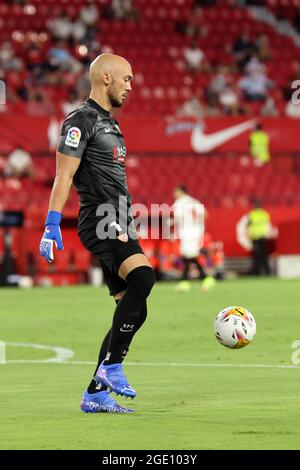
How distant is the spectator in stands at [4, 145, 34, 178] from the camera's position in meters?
27.7

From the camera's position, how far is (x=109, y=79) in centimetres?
795

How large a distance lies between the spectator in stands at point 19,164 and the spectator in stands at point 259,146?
6.56 m

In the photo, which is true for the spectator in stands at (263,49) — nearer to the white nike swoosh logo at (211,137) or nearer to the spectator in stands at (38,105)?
the white nike swoosh logo at (211,137)

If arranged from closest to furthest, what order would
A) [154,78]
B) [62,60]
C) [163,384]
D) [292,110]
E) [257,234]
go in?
[163,384] < [257,234] < [62,60] < [154,78] < [292,110]

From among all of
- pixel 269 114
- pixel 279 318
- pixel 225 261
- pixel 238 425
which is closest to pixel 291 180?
pixel 269 114

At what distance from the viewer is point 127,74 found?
7984 mm

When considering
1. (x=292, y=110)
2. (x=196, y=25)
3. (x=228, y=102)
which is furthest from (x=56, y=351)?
(x=196, y=25)

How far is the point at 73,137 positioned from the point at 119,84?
54 cm

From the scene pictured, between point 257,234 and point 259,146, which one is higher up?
point 259,146

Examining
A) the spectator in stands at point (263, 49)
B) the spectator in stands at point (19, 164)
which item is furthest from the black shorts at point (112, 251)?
the spectator in stands at point (263, 49)

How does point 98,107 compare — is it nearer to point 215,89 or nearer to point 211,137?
point 211,137

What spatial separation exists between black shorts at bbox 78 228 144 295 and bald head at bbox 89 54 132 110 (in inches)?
35.9

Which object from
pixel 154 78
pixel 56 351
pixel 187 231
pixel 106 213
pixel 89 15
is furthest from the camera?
pixel 89 15

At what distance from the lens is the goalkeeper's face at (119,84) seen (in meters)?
7.94
